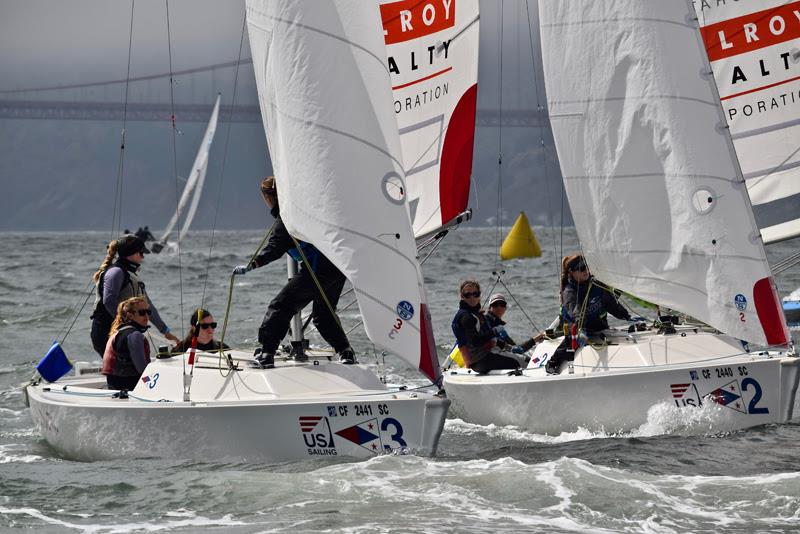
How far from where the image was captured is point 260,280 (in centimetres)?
2906

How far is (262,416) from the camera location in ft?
22.1

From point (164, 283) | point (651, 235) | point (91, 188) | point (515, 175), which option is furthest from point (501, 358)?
point (91, 188)

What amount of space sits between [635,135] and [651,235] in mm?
665

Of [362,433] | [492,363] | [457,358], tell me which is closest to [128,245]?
[362,433]

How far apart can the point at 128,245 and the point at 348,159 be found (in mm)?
1816

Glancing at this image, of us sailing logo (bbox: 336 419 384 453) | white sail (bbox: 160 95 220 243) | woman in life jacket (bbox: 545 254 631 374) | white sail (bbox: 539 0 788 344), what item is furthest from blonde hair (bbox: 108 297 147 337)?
white sail (bbox: 160 95 220 243)

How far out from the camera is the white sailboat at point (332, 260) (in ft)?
22.1

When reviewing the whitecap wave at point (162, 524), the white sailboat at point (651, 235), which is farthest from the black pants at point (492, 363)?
the whitecap wave at point (162, 524)

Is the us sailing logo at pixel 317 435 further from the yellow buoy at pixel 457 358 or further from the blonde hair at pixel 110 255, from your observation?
the yellow buoy at pixel 457 358

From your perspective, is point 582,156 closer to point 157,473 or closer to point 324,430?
point 324,430

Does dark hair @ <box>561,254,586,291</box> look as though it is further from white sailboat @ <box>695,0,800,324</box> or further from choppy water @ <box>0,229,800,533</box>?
white sailboat @ <box>695,0,800,324</box>

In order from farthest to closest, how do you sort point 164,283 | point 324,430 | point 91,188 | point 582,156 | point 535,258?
1. point 91,188
2. point 535,258
3. point 164,283
4. point 582,156
5. point 324,430

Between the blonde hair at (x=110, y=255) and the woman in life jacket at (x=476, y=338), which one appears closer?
the blonde hair at (x=110, y=255)

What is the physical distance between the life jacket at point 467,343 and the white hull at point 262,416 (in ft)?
6.69
